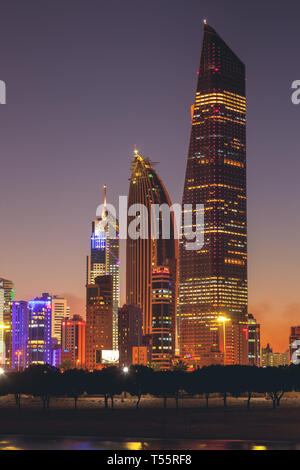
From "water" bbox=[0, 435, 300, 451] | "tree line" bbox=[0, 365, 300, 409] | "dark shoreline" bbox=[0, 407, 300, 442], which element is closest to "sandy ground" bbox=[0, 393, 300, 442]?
"dark shoreline" bbox=[0, 407, 300, 442]

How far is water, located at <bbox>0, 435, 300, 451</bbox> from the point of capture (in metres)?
100

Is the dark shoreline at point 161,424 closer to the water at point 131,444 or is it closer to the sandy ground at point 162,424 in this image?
the sandy ground at point 162,424

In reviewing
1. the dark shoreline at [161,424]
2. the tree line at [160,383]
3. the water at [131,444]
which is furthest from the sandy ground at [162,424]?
the tree line at [160,383]

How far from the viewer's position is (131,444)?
104 meters

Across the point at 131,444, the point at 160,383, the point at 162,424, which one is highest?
the point at 160,383

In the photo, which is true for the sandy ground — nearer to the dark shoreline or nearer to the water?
the dark shoreline

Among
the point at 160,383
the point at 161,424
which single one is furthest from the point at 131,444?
the point at 160,383

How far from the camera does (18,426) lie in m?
131

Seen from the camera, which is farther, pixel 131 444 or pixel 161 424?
pixel 161 424

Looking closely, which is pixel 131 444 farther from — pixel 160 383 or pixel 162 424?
pixel 160 383
